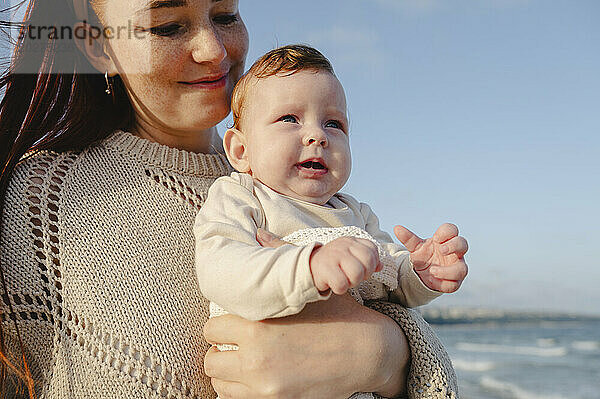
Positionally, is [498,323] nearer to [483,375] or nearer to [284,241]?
[483,375]

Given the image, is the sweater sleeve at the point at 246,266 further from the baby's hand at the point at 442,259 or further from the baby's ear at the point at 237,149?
the baby's hand at the point at 442,259

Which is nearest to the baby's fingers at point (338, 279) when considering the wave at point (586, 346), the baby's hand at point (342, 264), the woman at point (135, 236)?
the baby's hand at point (342, 264)

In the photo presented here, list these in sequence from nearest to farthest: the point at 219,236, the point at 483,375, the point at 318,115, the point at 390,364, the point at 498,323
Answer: the point at 219,236 → the point at 390,364 → the point at 318,115 → the point at 483,375 → the point at 498,323

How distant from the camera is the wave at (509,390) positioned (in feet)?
50.5

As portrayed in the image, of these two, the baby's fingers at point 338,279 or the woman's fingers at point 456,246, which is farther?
the woman's fingers at point 456,246

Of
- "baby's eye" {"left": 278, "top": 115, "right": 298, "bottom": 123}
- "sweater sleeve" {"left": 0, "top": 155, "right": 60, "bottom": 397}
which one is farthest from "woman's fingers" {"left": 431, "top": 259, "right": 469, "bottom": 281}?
"sweater sleeve" {"left": 0, "top": 155, "right": 60, "bottom": 397}

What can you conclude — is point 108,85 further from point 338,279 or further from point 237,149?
point 338,279

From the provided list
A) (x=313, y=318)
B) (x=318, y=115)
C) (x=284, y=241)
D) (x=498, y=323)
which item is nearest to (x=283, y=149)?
(x=318, y=115)

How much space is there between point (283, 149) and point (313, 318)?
1.70ft

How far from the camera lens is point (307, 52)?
7.01 ft

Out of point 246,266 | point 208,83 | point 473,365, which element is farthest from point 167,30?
point 473,365

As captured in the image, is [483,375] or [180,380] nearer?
[180,380]

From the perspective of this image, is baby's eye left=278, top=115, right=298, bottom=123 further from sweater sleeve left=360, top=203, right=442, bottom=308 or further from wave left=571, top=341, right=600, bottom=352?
wave left=571, top=341, right=600, bottom=352

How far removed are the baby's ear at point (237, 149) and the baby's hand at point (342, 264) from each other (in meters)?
0.69
